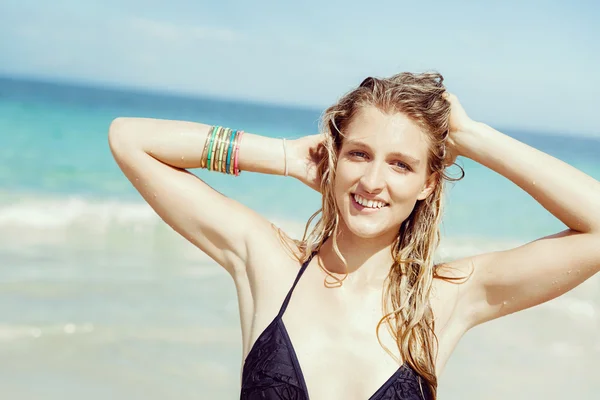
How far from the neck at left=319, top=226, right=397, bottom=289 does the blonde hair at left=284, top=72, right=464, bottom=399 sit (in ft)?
0.10

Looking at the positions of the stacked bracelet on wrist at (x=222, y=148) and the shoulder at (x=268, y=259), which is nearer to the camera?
the shoulder at (x=268, y=259)

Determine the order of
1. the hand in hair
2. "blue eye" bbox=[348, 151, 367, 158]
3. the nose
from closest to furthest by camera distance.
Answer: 1. the nose
2. "blue eye" bbox=[348, 151, 367, 158]
3. the hand in hair

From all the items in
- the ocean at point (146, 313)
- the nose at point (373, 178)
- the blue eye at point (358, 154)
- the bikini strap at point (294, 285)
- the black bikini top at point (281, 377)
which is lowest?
the ocean at point (146, 313)

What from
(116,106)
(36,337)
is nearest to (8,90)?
(116,106)

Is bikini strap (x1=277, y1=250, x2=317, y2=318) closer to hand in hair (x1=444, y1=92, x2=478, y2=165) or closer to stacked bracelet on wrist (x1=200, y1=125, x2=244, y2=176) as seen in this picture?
stacked bracelet on wrist (x1=200, y1=125, x2=244, y2=176)

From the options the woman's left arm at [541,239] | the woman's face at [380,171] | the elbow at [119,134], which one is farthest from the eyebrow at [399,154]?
the elbow at [119,134]

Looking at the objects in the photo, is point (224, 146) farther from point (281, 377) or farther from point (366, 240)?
point (281, 377)

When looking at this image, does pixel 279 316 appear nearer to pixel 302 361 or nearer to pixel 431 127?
pixel 302 361

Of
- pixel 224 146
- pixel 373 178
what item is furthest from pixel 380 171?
pixel 224 146

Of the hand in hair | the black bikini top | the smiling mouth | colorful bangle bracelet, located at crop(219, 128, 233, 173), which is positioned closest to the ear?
the hand in hair

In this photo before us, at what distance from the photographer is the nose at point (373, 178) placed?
2.61 metres

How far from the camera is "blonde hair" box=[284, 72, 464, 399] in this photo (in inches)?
108

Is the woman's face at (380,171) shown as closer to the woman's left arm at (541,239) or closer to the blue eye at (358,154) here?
the blue eye at (358,154)

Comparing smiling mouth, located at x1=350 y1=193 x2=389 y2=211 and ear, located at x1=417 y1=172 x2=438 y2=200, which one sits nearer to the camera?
smiling mouth, located at x1=350 y1=193 x2=389 y2=211
